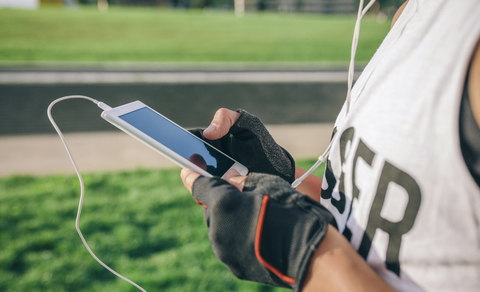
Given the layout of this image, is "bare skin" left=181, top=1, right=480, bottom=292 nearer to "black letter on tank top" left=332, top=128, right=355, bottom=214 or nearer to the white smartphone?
"black letter on tank top" left=332, top=128, right=355, bottom=214

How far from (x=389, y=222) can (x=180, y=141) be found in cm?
84

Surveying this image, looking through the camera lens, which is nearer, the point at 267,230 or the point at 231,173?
the point at 267,230

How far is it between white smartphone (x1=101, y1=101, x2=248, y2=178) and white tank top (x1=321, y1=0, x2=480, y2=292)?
0.57 m

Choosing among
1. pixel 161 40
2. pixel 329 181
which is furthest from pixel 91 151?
pixel 161 40

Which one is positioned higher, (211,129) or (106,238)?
(211,129)

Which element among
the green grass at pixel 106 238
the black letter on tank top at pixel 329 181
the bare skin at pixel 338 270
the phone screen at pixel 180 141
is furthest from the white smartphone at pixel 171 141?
the green grass at pixel 106 238

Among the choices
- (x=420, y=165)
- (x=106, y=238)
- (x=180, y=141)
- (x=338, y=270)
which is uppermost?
(x=420, y=165)

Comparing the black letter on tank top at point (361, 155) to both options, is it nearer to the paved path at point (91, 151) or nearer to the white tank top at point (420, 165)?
the white tank top at point (420, 165)

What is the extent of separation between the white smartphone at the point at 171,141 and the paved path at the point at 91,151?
2942 mm

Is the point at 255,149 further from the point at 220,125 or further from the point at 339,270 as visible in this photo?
the point at 339,270

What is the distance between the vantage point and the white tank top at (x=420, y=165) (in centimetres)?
74

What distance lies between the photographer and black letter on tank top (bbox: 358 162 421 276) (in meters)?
0.80

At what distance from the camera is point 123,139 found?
5.06m

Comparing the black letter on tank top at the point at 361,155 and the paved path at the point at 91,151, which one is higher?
the black letter on tank top at the point at 361,155
